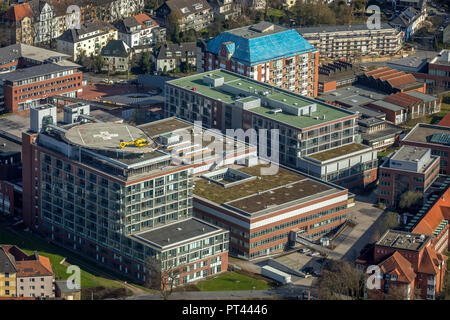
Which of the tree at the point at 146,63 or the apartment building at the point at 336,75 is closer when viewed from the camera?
the apartment building at the point at 336,75

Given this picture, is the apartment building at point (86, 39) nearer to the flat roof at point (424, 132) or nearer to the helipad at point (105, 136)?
the helipad at point (105, 136)

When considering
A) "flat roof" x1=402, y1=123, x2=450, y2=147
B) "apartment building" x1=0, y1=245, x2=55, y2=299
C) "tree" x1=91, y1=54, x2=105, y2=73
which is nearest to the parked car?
"apartment building" x1=0, y1=245, x2=55, y2=299

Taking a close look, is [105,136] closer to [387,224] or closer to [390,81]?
[387,224]

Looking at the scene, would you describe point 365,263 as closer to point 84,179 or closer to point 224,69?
point 84,179

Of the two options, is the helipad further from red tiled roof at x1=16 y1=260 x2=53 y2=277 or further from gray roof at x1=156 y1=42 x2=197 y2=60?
gray roof at x1=156 y1=42 x2=197 y2=60

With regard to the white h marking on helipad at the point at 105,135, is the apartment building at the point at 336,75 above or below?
below

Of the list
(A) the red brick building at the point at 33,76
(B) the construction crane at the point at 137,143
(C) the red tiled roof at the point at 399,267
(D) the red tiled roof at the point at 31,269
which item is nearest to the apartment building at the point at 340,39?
(A) the red brick building at the point at 33,76
